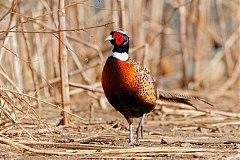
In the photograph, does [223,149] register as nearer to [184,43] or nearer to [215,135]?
[215,135]

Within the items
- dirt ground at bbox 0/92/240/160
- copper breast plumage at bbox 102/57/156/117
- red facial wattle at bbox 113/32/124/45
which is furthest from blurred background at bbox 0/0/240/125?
copper breast plumage at bbox 102/57/156/117

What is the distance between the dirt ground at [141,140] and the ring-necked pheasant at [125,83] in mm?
244

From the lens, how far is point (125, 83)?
159 inches

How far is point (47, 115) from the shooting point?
19.6ft

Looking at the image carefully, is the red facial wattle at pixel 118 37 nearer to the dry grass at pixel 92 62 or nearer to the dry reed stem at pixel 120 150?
the dry grass at pixel 92 62

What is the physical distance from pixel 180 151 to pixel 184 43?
465cm

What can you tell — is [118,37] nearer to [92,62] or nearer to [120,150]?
[120,150]

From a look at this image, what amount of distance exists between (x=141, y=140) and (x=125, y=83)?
0.53 m

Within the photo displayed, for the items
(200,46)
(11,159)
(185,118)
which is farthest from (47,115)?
(200,46)

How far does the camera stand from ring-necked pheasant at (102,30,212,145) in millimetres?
4051

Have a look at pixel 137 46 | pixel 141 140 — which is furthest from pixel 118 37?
pixel 137 46

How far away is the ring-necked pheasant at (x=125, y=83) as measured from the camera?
4051 millimetres

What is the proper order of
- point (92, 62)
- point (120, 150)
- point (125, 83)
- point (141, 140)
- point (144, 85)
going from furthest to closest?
point (92, 62)
point (141, 140)
point (144, 85)
point (125, 83)
point (120, 150)

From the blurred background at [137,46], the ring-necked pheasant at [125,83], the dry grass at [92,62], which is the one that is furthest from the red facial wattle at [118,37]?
the blurred background at [137,46]
